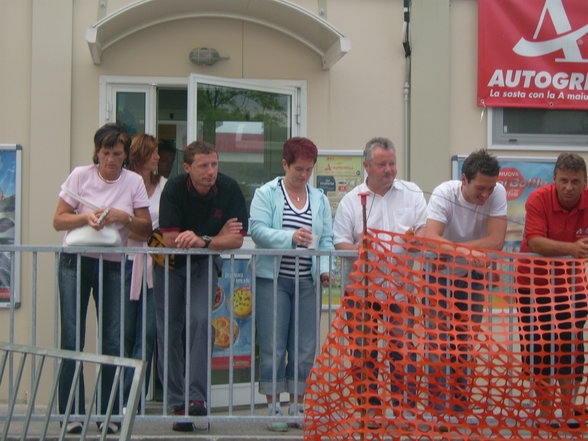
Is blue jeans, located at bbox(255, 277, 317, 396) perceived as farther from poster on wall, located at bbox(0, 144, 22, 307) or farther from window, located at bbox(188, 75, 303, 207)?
poster on wall, located at bbox(0, 144, 22, 307)

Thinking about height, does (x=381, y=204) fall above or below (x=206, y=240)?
above

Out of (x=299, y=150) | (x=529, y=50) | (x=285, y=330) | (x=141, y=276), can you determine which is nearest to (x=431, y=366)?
(x=285, y=330)

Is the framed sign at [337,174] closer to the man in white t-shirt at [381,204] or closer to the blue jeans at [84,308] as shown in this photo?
the man in white t-shirt at [381,204]

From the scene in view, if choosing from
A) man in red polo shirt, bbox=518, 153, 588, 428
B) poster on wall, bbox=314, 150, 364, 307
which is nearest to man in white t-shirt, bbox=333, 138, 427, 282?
man in red polo shirt, bbox=518, 153, 588, 428

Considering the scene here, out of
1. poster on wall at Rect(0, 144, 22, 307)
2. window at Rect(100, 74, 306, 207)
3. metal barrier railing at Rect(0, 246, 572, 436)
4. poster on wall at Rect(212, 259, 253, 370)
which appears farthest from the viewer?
window at Rect(100, 74, 306, 207)

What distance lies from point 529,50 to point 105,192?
4.07 m

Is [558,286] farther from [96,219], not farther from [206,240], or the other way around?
[96,219]

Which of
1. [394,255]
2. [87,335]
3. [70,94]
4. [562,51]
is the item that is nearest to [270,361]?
[394,255]

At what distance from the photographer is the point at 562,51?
23.9ft

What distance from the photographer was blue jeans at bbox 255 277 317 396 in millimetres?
5406

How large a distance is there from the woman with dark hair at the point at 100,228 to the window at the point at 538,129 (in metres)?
3.45

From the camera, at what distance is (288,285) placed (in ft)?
17.9

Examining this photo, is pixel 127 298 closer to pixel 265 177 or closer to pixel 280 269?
pixel 280 269

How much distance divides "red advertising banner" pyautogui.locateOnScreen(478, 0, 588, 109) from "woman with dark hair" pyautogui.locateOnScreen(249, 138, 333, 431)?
8.19 ft
